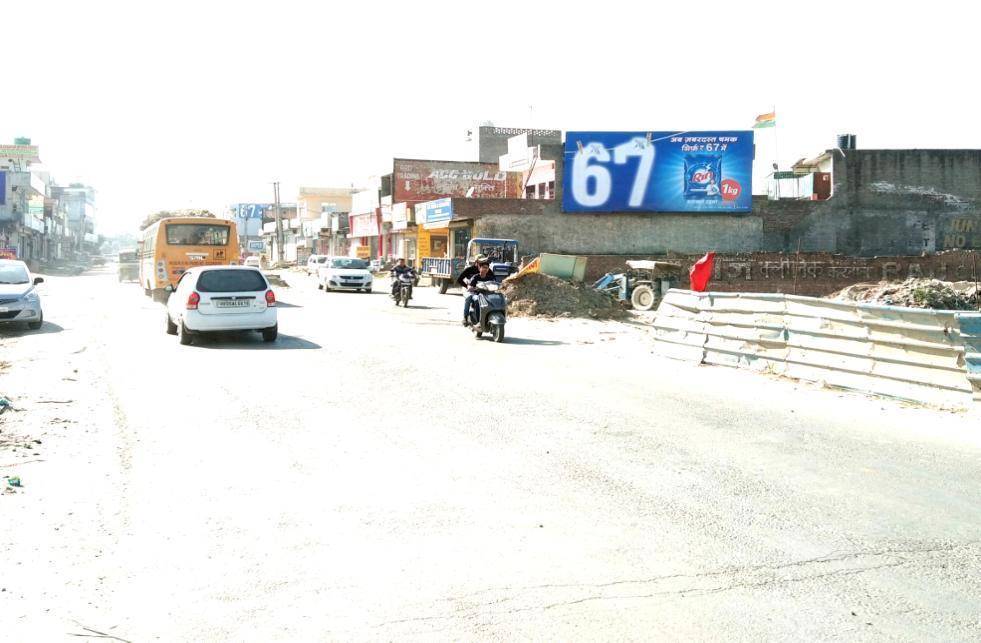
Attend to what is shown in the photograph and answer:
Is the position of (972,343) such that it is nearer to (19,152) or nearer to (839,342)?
(839,342)

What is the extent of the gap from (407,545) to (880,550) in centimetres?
278

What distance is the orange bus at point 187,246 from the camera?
96.6 ft

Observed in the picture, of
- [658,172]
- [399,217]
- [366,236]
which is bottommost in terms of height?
[366,236]

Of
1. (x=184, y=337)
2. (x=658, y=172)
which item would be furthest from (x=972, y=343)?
(x=658, y=172)

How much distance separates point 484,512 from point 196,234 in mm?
26208

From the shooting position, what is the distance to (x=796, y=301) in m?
12.9

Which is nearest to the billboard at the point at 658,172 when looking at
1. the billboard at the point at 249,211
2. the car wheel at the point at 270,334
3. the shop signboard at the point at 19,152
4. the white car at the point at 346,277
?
the white car at the point at 346,277

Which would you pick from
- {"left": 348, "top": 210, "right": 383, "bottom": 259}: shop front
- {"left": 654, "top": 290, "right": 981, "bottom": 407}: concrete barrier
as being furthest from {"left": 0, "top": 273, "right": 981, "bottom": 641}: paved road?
{"left": 348, "top": 210, "right": 383, "bottom": 259}: shop front

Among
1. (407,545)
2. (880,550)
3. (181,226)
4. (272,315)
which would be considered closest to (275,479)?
(407,545)

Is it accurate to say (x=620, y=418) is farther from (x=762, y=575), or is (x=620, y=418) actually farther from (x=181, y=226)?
(x=181, y=226)

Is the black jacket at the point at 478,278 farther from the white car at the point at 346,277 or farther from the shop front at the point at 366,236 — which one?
the shop front at the point at 366,236

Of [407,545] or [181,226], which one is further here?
[181,226]

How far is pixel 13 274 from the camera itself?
66.8 feet

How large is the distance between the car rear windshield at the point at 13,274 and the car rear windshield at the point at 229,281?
5.96 meters
